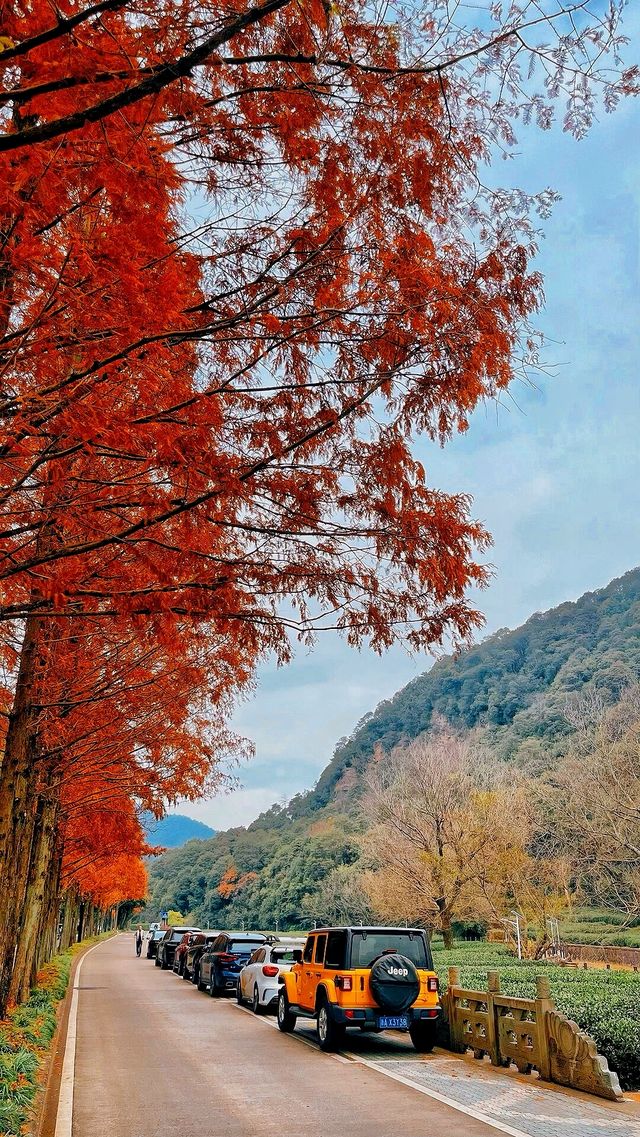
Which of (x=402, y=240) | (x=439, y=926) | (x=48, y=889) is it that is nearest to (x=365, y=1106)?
(x=402, y=240)

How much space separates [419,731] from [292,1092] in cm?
12907

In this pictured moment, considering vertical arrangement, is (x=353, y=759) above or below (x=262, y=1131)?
above

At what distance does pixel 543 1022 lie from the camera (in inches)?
394

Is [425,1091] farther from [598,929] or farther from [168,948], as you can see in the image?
Answer: [598,929]

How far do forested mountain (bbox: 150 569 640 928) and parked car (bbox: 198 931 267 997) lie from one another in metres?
32.7

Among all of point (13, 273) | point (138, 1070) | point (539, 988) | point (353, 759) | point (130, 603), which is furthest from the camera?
point (353, 759)

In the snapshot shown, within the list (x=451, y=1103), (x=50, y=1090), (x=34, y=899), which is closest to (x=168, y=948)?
(x=34, y=899)

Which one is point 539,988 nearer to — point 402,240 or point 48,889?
point 402,240

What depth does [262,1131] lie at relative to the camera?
7.82m

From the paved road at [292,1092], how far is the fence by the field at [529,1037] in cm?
31

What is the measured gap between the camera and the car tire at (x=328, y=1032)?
12336 mm

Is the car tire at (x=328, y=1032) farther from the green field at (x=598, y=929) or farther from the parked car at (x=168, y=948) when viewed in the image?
the green field at (x=598, y=929)

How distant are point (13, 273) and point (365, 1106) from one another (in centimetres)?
835

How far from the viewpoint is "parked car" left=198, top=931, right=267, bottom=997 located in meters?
23.0
